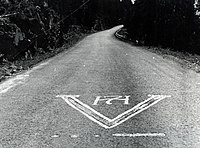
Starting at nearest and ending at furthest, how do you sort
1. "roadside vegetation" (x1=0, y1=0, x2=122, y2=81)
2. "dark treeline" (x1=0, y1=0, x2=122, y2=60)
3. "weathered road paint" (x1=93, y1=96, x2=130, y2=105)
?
"weathered road paint" (x1=93, y1=96, x2=130, y2=105), "roadside vegetation" (x1=0, y1=0, x2=122, y2=81), "dark treeline" (x1=0, y1=0, x2=122, y2=60)

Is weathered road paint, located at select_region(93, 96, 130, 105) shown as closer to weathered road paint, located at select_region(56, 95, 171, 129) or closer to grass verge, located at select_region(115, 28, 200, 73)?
weathered road paint, located at select_region(56, 95, 171, 129)

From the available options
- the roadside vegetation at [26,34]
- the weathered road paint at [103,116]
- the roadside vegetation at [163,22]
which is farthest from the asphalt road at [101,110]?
the roadside vegetation at [163,22]

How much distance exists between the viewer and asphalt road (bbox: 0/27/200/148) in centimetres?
548

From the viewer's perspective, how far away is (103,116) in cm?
687

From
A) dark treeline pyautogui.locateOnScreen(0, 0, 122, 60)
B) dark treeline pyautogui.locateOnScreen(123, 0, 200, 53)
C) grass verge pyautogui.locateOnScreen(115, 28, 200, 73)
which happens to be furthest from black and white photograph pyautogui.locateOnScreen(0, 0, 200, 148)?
dark treeline pyautogui.locateOnScreen(123, 0, 200, 53)

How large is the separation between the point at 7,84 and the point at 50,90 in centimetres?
187

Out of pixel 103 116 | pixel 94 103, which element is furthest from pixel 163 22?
pixel 103 116

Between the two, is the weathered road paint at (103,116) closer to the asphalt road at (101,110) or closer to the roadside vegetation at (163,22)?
the asphalt road at (101,110)

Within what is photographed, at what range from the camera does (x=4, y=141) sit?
548cm

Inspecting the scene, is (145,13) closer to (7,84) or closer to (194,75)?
(194,75)

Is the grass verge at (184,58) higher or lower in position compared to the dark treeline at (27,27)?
lower

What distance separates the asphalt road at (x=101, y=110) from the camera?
18.0ft

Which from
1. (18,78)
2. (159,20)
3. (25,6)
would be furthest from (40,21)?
(159,20)

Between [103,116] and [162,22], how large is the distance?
108ft
